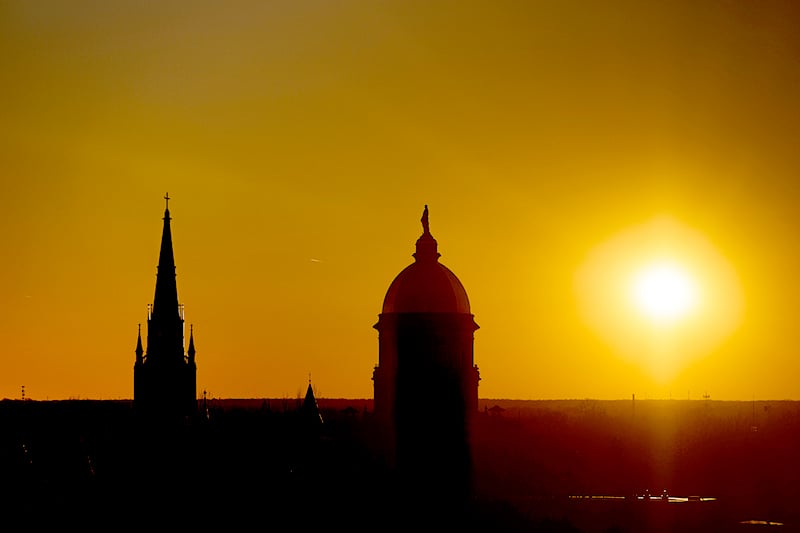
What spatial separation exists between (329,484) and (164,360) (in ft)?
73.9

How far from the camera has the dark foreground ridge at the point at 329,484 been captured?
80375 millimetres

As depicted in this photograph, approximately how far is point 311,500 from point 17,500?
808 inches

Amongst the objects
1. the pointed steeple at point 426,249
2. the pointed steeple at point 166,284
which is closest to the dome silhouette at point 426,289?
the pointed steeple at point 426,249

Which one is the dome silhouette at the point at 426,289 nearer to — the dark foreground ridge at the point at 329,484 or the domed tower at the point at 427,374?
the domed tower at the point at 427,374

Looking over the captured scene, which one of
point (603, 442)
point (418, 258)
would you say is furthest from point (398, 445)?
point (603, 442)

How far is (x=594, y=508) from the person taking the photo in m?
103

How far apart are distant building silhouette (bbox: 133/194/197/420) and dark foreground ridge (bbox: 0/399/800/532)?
7.73 ft

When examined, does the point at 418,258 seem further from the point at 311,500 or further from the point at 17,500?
the point at 17,500

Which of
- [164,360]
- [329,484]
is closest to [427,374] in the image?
[329,484]

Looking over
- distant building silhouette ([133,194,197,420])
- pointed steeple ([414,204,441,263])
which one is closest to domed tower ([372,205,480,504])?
pointed steeple ([414,204,441,263])

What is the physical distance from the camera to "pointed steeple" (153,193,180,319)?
3999 inches

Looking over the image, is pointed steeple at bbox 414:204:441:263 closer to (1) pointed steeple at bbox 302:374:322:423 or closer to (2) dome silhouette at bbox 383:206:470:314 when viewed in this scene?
(2) dome silhouette at bbox 383:206:470:314

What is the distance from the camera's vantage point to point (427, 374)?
89062mm

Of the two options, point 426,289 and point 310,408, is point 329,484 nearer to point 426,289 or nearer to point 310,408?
point 426,289
